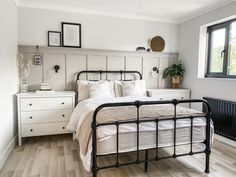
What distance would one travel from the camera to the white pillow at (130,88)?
353 cm

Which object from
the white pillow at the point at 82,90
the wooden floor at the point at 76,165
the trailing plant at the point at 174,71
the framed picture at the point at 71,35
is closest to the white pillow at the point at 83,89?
the white pillow at the point at 82,90

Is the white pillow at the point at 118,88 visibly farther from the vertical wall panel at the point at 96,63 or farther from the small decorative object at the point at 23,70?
the small decorative object at the point at 23,70

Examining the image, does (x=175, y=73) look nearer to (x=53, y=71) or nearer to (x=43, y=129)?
(x=53, y=71)

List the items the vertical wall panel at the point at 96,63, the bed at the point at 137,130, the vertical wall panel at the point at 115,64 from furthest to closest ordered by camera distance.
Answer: the vertical wall panel at the point at 115,64 < the vertical wall panel at the point at 96,63 < the bed at the point at 137,130

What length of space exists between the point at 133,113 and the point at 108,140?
16.9 inches

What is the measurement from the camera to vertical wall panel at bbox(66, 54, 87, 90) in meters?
3.71

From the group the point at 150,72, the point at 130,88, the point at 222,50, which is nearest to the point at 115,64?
the point at 130,88

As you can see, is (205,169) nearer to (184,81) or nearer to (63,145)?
(63,145)

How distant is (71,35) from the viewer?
3701mm

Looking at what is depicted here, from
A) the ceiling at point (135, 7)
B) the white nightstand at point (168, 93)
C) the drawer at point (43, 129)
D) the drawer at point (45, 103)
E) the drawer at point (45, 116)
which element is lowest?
the drawer at point (43, 129)

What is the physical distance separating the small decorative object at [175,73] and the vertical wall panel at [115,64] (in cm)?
106

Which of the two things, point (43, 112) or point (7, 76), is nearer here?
point (7, 76)

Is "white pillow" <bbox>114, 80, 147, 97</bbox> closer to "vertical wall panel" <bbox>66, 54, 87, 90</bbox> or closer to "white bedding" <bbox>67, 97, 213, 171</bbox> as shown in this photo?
"vertical wall panel" <bbox>66, 54, 87, 90</bbox>

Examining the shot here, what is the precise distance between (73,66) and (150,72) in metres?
1.70
